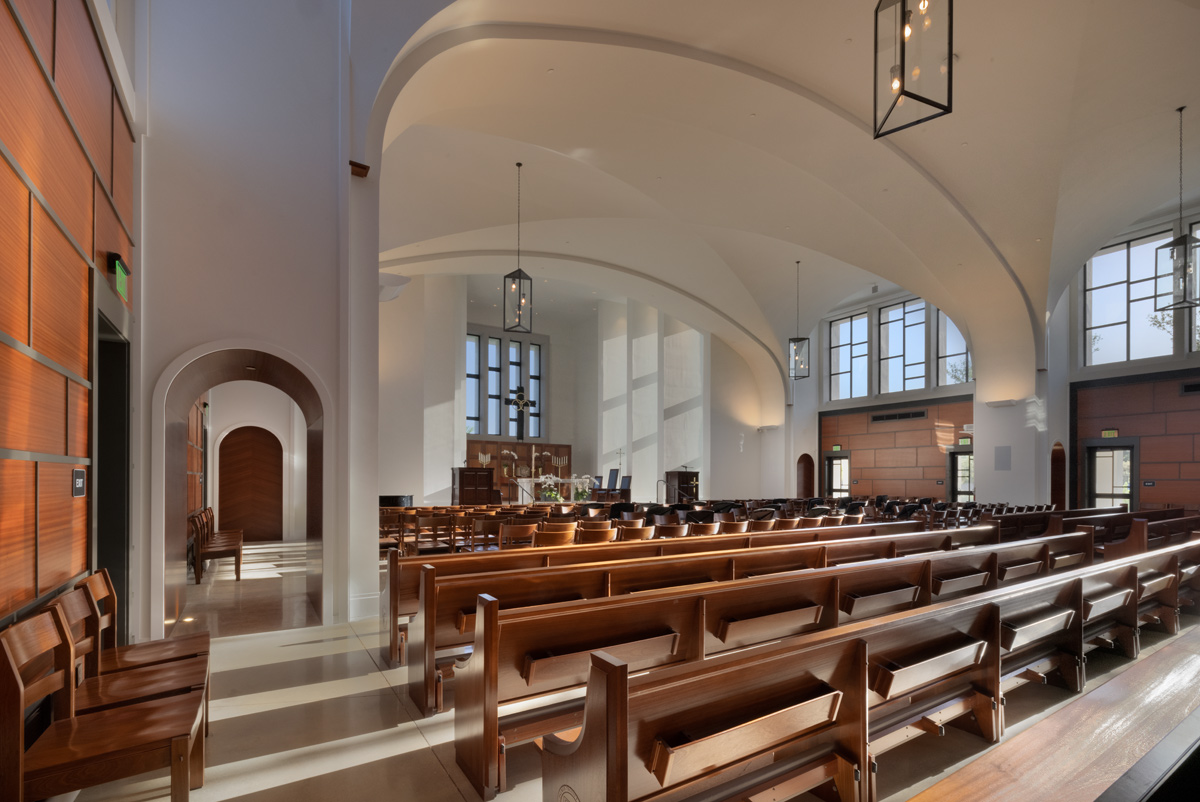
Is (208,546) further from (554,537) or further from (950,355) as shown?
(950,355)

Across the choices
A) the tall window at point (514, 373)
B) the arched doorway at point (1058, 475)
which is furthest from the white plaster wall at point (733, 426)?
the tall window at point (514, 373)

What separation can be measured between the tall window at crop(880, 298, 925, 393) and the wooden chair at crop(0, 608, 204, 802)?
16.3 meters

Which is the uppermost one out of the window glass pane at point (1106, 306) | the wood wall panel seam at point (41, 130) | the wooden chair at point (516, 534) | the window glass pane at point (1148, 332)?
the window glass pane at point (1106, 306)

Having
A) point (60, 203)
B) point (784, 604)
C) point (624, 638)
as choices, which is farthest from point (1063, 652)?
point (60, 203)

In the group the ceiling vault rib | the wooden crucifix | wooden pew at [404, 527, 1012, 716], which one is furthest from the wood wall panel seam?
the wooden crucifix

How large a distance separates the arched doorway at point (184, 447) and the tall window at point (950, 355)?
13.9m

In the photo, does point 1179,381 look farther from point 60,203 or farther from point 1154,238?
point 60,203

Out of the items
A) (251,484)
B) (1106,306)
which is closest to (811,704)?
(251,484)

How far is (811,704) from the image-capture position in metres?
1.47

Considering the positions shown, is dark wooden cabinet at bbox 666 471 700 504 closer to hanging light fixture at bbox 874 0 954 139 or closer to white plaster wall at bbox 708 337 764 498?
white plaster wall at bbox 708 337 764 498

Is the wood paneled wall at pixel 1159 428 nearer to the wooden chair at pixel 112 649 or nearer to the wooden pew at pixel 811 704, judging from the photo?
the wooden pew at pixel 811 704

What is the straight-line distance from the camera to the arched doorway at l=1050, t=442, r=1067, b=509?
12.0 meters

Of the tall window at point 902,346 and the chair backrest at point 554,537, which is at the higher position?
the tall window at point 902,346

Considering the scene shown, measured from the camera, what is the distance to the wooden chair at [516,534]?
16.6ft
